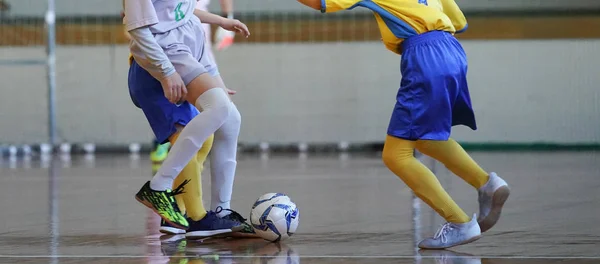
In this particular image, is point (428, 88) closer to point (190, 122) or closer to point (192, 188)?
point (190, 122)

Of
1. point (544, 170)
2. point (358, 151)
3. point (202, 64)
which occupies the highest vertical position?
point (202, 64)

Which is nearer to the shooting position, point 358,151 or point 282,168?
point 282,168

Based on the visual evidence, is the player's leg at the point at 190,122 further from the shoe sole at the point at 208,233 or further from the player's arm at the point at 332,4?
the player's arm at the point at 332,4

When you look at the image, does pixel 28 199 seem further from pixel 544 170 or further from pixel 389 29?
pixel 544 170

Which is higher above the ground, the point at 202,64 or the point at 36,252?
the point at 202,64

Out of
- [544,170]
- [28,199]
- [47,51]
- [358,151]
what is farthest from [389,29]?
[47,51]

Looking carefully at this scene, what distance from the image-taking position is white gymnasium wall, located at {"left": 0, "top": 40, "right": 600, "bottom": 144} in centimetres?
1306

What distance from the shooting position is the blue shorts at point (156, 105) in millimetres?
4430

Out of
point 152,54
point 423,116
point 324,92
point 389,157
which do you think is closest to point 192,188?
point 152,54

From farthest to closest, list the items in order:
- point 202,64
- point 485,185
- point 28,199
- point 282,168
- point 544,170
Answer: point 282,168 → point 544,170 → point 28,199 → point 202,64 → point 485,185

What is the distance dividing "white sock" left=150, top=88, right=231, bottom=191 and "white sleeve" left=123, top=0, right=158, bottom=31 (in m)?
0.38

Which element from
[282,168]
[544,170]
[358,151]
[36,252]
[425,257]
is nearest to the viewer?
[425,257]

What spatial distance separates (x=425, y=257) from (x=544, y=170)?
552 cm

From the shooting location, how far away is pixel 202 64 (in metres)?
4.51
